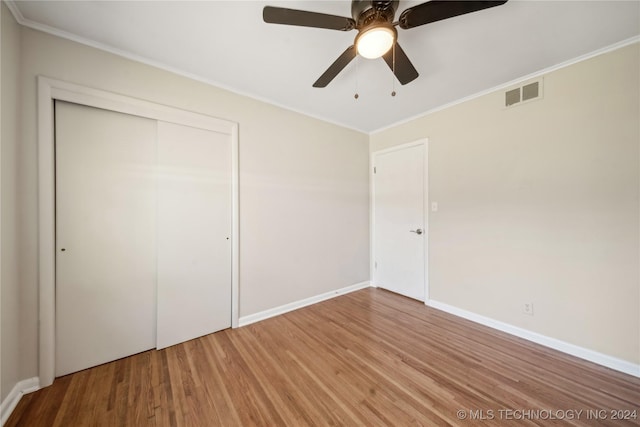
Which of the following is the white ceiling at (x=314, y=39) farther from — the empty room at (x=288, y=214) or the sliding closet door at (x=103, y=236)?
the sliding closet door at (x=103, y=236)

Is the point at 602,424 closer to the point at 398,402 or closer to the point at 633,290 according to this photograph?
the point at 633,290

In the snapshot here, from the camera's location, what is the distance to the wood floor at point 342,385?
136 centimetres

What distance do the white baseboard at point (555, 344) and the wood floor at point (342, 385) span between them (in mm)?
80

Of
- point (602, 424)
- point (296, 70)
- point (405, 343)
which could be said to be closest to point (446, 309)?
point (405, 343)

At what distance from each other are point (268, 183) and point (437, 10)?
1.99 meters

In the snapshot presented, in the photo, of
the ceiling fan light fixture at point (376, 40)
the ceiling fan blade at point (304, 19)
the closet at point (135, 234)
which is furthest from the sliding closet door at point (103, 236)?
the ceiling fan light fixture at point (376, 40)

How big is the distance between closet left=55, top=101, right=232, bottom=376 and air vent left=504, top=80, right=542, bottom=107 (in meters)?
2.83

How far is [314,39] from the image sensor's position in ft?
5.45

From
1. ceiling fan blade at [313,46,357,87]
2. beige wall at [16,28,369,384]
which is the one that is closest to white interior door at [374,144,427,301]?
beige wall at [16,28,369,384]

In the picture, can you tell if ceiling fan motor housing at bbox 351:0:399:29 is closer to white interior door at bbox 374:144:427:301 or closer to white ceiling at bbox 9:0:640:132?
white ceiling at bbox 9:0:640:132

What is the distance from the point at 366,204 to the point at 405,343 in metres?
2.04

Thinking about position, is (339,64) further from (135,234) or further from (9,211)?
(9,211)

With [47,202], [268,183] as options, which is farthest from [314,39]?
[47,202]

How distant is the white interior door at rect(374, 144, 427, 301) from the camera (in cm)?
300
